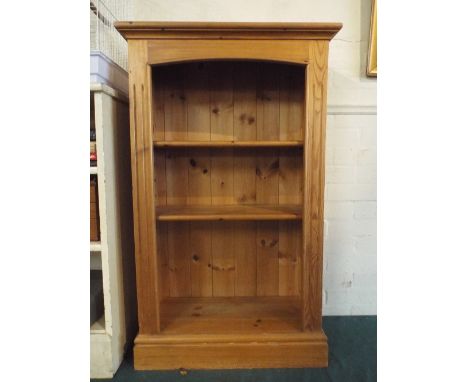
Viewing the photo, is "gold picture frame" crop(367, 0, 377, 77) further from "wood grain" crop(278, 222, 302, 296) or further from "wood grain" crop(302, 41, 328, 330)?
"wood grain" crop(278, 222, 302, 296)

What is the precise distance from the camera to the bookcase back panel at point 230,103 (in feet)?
5.14

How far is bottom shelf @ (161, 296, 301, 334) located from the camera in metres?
1.36

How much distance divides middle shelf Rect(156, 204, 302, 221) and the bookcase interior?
0.6 inches

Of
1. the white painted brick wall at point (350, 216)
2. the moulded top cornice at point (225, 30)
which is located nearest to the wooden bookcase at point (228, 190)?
the moulded top cornice at point (225, 30)

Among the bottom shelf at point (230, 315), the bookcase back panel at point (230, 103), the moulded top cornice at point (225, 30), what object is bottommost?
the bottom shelf at point (230, 315)

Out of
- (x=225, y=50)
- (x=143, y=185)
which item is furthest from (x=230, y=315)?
(x=225, y=50)

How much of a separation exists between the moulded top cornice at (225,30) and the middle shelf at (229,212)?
71 centimetres

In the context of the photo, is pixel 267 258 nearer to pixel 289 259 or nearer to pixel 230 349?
pixel 289 259

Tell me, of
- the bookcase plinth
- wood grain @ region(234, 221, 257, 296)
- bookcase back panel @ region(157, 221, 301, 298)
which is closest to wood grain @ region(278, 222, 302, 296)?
bookcase back panel @ region(157, 221, 301, 298)

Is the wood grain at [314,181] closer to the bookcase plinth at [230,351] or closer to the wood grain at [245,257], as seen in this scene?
the bookcase plinth at [230,351]

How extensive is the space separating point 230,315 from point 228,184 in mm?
632

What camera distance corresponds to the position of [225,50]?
1.24m
